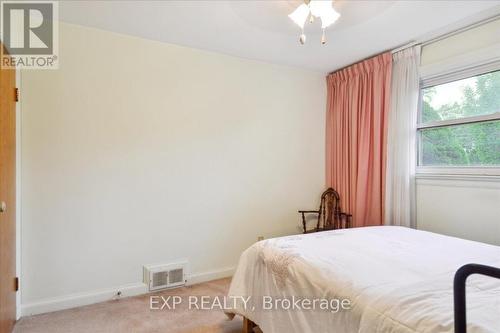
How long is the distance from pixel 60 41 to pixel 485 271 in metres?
3.01

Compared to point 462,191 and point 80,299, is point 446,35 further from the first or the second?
point 80,299

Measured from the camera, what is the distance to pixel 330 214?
140 inches

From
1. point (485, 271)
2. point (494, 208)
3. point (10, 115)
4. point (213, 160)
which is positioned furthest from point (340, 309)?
point (10, 115)

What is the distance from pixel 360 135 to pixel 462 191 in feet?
3.66

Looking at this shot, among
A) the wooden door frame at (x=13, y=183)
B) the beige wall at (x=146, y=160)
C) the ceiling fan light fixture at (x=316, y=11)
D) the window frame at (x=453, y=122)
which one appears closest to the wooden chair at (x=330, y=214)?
the beige wall at (x=146, y=160)

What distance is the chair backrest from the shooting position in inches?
137

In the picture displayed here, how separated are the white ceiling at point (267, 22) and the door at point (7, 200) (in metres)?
0.78

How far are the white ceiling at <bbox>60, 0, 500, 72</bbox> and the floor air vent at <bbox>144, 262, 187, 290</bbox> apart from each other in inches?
85.5

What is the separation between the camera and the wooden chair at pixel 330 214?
341 cm

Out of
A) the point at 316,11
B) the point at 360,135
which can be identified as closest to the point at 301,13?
the point at 316,11

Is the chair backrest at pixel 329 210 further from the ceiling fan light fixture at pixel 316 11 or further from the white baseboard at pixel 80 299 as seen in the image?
the ceiling fan light fixture at pixel 316 11

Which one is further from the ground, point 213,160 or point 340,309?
point 213,160

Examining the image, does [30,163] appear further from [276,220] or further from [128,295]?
[276,220]

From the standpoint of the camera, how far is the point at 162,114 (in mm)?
2754
